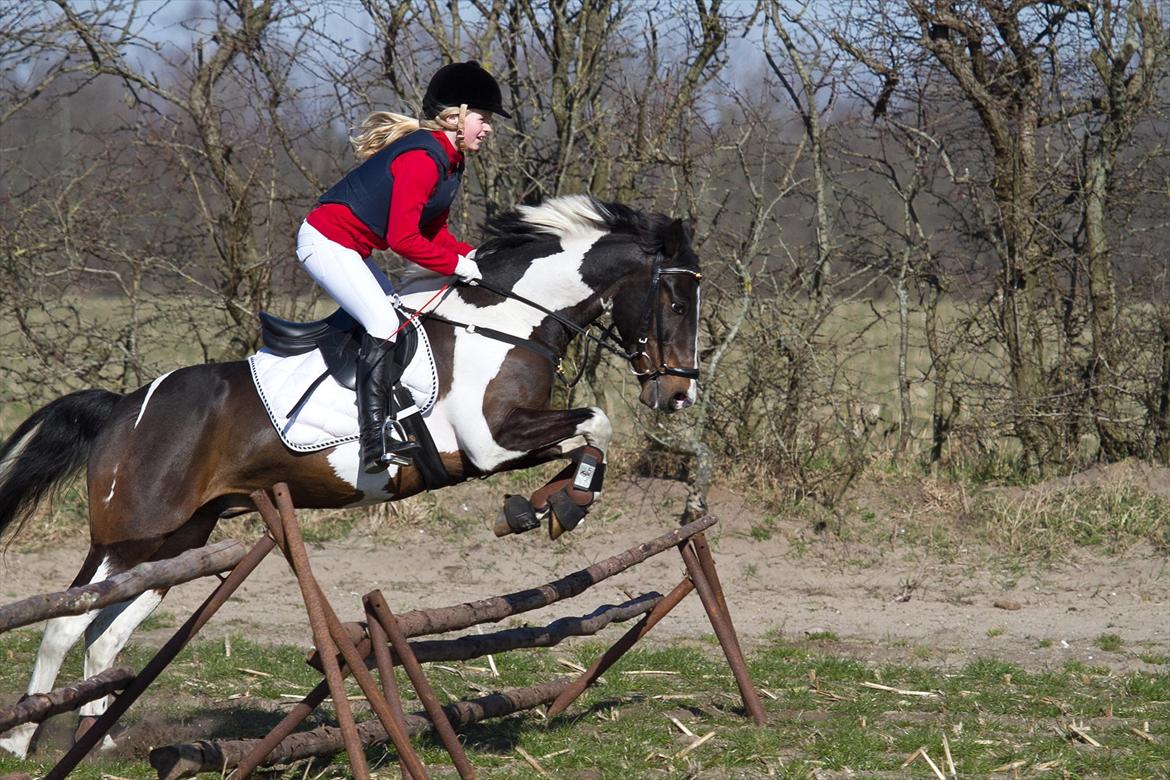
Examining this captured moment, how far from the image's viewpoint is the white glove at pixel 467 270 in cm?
552

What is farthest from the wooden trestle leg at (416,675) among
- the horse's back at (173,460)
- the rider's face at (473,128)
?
the rider's face at (473,128)

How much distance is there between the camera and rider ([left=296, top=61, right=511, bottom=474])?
522 centimetres

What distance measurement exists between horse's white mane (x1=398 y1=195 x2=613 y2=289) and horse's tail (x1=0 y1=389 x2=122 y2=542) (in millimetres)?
1517

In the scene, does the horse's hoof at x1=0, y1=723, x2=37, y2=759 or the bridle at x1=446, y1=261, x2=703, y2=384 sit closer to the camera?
the horse's hoof at x1=0, y1=723, x2=37, y2=759

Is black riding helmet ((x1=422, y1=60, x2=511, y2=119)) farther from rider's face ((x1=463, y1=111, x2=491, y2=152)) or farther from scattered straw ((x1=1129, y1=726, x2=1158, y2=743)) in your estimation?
scattered straw ((x1=1129, y1=726, x2=1158, y2=743))

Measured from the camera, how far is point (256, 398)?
546 centimetres

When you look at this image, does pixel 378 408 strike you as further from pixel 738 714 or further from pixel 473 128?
pixel 738 714

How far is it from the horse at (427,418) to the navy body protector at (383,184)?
411 millimetres

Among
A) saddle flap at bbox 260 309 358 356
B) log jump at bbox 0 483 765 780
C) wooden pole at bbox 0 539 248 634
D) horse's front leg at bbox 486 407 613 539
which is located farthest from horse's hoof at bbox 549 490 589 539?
wooden pole at bbox 0 539 248 634

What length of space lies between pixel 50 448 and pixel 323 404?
1.36 m

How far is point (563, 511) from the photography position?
516 centimetres

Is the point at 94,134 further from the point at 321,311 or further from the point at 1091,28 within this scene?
the point at 1091,28

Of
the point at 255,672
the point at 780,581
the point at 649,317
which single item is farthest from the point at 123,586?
the point at 780,581

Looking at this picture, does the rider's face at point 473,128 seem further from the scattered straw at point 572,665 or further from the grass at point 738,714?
the scattered straw at point 572,665
